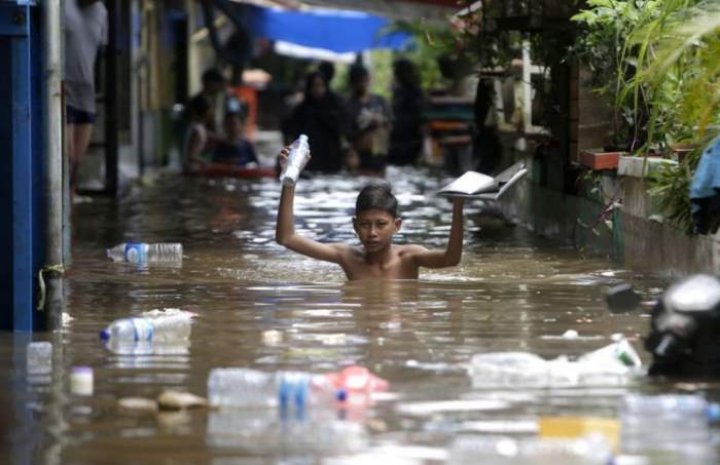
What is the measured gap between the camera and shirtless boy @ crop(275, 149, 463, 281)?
33.8 ft

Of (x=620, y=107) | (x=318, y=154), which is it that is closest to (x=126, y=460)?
(x=620, y=107)

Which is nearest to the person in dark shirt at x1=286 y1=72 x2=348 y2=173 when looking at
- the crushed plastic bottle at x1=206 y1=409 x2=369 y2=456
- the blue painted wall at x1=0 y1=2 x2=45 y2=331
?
the blue painted wall at x1=0 y1=2 x2=45 y2=331

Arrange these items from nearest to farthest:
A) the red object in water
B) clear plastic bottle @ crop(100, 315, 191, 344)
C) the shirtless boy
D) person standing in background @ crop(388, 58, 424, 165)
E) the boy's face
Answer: the red object in water, clear plastic bottle @ crop(100, 315, 191, 344), the shirtless boy, the boy's face, person standing in background @ crop(388, 58, 424, 165)

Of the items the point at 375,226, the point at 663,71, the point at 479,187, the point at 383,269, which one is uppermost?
the point at 663,71

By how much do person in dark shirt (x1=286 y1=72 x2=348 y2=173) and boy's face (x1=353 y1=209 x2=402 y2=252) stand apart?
1523 cm

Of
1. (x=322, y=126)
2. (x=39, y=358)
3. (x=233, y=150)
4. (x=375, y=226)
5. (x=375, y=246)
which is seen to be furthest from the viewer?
(x=322, y=126)

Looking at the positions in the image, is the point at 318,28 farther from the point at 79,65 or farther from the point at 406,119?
the point at 79,65

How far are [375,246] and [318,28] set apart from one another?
20106 millimetres

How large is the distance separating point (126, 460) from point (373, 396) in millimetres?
1286

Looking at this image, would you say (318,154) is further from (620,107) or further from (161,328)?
(161,328)

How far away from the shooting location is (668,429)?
20.8ft

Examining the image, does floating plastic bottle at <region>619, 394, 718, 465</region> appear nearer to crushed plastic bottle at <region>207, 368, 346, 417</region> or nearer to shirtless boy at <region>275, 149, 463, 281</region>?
crushed plastic bottle at <region>207, 368, 346, 417</region>

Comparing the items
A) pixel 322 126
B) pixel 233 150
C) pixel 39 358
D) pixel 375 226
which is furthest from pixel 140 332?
pixel 322 126

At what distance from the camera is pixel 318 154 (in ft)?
85.8
